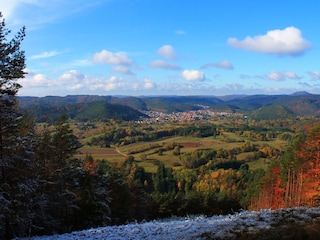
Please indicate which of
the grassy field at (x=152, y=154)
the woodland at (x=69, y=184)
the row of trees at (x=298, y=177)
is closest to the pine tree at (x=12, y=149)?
the woodland at (x=69, y=184)

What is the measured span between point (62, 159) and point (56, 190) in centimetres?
277

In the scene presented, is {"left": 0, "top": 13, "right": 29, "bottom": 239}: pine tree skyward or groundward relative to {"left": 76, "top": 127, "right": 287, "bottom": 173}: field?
skyward

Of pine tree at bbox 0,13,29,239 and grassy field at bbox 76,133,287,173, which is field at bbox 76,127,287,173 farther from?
pine tree at bbox 0,13,29,239

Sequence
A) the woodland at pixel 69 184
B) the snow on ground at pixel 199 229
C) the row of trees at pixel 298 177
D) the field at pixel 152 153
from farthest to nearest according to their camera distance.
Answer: the field at pixel 152 153 < the row of trees at pixel 298 177 < the woodland at pixel 69 184 < the snow on ground at pixel 199 229

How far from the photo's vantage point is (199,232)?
16156mm

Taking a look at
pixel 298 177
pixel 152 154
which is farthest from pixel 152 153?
pixel 298 177

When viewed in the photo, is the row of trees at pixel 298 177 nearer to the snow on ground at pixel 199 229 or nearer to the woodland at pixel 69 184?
the woodland at pixel 69 184

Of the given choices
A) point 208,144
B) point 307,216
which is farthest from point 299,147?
point 208,144

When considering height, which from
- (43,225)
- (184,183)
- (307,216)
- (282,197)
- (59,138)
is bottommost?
(184,183)

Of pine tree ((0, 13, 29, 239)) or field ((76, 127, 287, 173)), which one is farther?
field ((76, 127, 287, 173))

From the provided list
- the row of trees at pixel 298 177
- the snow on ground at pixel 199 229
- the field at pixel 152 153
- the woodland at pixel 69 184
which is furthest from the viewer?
the field at pixel 152 153

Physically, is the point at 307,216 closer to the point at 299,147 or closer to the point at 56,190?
the point at 56,190

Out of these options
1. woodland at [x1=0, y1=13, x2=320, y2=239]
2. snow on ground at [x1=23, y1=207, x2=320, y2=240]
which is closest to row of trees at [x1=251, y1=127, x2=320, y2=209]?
woodland at [x1=0, y1=13, x2=320, y2=239]

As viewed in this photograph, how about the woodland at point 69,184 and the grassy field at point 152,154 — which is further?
the grassy field at point 152,154
